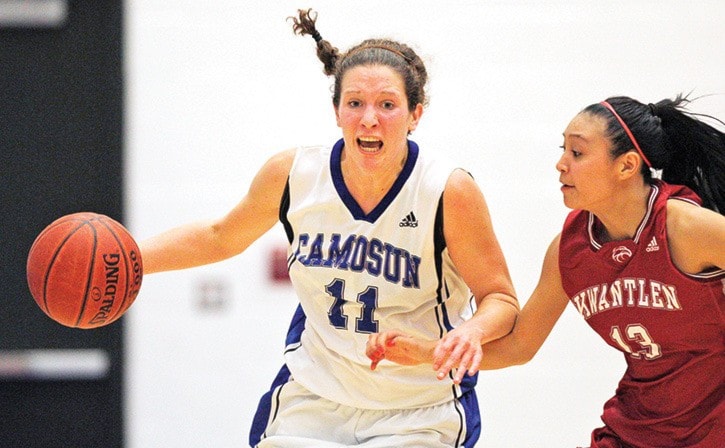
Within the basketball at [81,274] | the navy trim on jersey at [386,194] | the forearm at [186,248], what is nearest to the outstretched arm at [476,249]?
the navy trim on jersey at [386,194]

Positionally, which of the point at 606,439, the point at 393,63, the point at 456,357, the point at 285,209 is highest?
the point at 393,63

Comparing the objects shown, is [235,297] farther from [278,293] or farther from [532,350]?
[532,350]

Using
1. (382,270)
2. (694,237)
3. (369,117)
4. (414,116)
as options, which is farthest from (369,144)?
(694,237)

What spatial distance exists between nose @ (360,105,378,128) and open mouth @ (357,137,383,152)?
50mm

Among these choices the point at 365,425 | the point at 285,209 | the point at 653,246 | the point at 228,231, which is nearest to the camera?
the point at 653,246

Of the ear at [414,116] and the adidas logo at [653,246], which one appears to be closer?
the adidas logo at [653,246]

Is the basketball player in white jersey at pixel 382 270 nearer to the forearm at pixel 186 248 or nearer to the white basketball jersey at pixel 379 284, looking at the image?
the white basketball jersey at pixel 379 284

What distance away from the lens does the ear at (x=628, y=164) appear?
3.07 meters

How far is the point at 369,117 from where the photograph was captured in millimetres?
3154

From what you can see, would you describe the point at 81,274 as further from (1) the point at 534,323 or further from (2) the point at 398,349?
(1) the point at 534,323

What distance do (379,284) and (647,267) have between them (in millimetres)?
761

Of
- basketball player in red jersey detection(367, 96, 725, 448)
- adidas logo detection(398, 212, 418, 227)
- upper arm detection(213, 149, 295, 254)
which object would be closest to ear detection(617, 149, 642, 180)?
basketball player in red jersey detection(367, 96, 725, 448)


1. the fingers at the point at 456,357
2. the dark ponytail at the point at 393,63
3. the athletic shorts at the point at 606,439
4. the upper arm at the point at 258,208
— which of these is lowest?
the athletic shorts at the point at 606,439

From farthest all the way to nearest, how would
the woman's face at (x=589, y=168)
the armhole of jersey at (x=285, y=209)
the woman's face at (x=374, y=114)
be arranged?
the armhole of jersey at (x=285, y=209) → the woman's face at (x=374, y=114) → the woman's face at (x=589, y=168)
